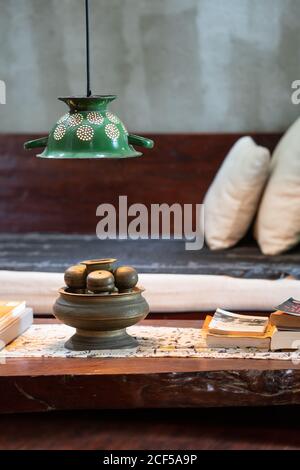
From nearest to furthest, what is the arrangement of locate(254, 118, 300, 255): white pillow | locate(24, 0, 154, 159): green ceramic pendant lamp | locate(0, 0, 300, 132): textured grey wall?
1. locate(24, 0, 154, 159): green ceramic pendant lamp
2. locate(254, 118, 300, 255): white pillow
3. locate(0, 0, 300, 132): textured grey wall

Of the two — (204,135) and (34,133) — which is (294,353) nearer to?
(204,135)

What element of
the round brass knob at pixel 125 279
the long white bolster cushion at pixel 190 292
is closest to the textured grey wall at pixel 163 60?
the long white bolster cushion at pixel 190 292

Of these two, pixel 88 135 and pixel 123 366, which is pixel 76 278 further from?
pixel 88 135

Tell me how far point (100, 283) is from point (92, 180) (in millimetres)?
1744

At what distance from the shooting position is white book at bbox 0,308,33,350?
245cm

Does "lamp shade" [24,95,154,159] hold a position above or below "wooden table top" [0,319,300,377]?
above

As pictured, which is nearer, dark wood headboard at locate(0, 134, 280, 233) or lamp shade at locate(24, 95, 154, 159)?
lamp shade at locate(24, 95, 154, 159)

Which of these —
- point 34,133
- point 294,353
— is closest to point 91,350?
point 294,353

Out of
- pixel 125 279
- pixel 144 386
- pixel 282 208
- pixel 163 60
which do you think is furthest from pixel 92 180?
pixel 144 386

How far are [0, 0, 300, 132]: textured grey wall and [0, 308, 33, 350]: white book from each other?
1686 millimetres

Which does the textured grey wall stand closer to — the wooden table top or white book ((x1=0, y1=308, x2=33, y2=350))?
white book ((x1=0, y1=308, x2=33, y2=350))

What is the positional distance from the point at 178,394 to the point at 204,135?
1.99m

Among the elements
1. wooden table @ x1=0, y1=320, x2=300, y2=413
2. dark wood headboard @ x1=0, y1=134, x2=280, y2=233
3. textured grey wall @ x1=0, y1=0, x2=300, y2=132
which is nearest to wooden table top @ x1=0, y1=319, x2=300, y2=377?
wooden table @ x1=0, y1=320, x2=300, y2=413

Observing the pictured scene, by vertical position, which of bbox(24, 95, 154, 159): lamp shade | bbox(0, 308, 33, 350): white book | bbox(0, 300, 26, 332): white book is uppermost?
bbox(24, 95, 154, 159): lamp shade
